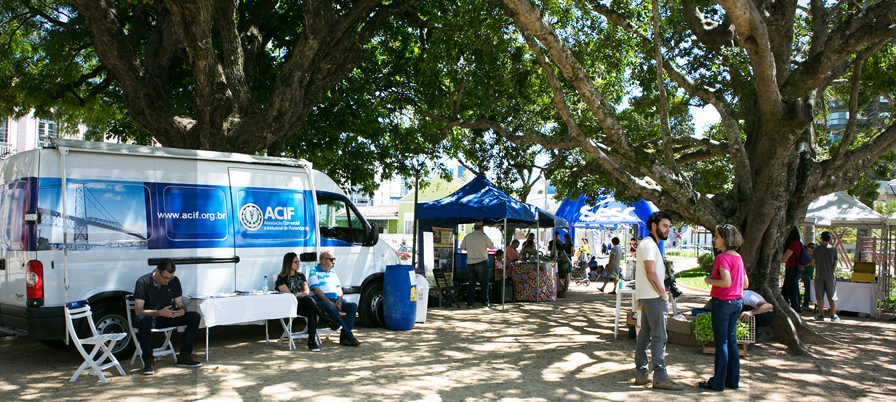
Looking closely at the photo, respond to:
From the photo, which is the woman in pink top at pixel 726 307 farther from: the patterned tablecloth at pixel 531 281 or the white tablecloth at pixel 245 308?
the patterned tablecloth at pixel 531 281

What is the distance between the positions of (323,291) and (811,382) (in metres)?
5.81

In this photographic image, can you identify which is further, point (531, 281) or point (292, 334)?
point (531, 281)

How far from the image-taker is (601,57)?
12.6m

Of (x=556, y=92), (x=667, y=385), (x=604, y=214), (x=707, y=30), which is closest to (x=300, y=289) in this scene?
(x=556, y=92)

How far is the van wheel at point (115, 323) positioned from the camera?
7055 mm

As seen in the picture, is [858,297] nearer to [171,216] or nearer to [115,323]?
[171,216]

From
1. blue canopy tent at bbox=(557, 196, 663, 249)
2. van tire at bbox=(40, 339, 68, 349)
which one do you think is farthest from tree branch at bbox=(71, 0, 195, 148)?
blue canopy tent at bbox=(557, 196, 663, 249)

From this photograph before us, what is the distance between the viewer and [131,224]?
7.33 metres

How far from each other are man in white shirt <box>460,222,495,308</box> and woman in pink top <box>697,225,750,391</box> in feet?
22.6

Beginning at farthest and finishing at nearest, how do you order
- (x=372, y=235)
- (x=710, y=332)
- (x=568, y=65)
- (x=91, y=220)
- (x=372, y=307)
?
1. (x=372, y=307)
2. (x=372, y=235)
3. (x=568, y=65)
4. (x=710, y=332)
5. (x=91, y=220)

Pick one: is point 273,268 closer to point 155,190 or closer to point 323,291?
point 323,291

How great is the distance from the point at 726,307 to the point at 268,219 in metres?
5.66

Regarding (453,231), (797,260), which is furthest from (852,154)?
(453,231)

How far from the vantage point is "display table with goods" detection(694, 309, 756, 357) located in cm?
752
